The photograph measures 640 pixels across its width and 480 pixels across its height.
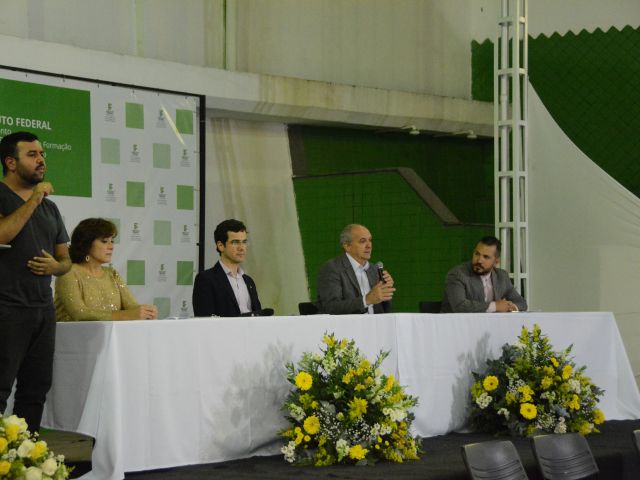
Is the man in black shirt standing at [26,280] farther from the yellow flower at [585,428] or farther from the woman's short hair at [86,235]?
the yellow flower at [585,428]

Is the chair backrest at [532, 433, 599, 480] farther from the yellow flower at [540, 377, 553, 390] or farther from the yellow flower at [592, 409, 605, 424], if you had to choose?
the yellow flower at [592, 409, 605, 424]

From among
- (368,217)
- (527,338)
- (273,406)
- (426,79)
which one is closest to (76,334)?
(273,406)

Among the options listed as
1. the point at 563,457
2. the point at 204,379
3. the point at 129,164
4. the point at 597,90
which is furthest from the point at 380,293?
the point at 597,90

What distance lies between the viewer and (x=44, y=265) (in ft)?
12.0

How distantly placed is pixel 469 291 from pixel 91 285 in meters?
2.35

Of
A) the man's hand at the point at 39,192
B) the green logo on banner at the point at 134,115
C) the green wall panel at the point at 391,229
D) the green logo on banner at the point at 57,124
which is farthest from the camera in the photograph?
the green wall panel at the point at 391,229

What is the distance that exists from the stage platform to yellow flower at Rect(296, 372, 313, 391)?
0.97 ft

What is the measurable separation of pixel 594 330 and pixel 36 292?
3158mm

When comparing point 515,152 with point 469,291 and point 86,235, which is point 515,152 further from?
point 86,235

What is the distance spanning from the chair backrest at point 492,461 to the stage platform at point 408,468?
1.76ft

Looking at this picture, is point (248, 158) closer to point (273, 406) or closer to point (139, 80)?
point (139, 80)

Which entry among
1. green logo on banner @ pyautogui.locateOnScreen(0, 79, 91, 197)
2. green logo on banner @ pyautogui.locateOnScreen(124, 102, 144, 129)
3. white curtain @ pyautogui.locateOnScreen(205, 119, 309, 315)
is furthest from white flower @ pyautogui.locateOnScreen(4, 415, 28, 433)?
white curtain @ pyautogui.locateOnScreen(205, 119, 309, 315)

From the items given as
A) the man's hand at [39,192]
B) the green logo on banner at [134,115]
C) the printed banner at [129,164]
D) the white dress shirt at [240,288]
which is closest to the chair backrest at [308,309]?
the white dress shirt at [240,288]

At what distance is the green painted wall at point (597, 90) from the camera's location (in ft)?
30.5
